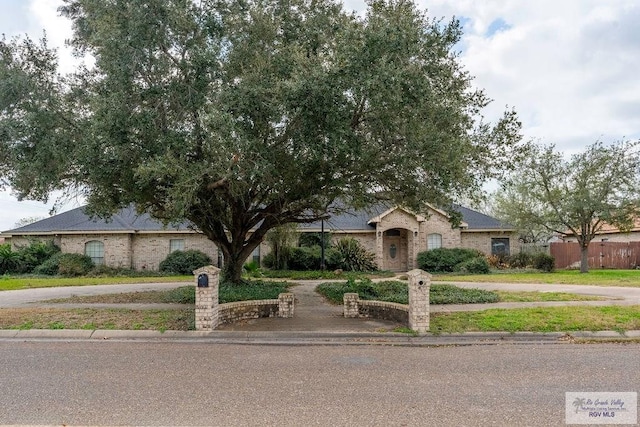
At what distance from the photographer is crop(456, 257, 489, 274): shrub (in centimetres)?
2442

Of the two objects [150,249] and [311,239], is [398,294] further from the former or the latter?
[150,249]

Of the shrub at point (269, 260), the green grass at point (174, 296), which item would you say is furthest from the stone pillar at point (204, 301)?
the shrub at point (269, 260)

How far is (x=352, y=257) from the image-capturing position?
85.5 ft

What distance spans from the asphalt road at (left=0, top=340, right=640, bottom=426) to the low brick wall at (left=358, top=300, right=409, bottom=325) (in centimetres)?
180

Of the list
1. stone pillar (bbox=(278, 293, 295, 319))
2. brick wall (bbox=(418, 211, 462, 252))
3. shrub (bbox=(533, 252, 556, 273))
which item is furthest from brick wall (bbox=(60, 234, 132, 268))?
shrub (bbox=(533, 252, 556, 273))

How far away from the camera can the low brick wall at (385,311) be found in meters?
10.3

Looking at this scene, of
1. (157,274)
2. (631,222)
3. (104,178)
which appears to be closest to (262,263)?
(157,274)

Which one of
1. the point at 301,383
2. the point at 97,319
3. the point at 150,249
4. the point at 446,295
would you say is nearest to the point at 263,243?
the point at 150,249

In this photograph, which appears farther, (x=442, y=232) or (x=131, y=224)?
(x=442, y=232)

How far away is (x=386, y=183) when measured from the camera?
1243 centimetres

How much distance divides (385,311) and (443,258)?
16.1m

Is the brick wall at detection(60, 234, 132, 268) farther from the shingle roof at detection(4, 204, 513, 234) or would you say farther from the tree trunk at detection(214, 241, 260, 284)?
the tree trunk at detection(214, 241, 260, 284)

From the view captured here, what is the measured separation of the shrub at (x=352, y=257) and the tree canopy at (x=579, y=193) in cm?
861

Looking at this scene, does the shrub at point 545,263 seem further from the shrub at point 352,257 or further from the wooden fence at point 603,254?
the shrub at point 352,257
